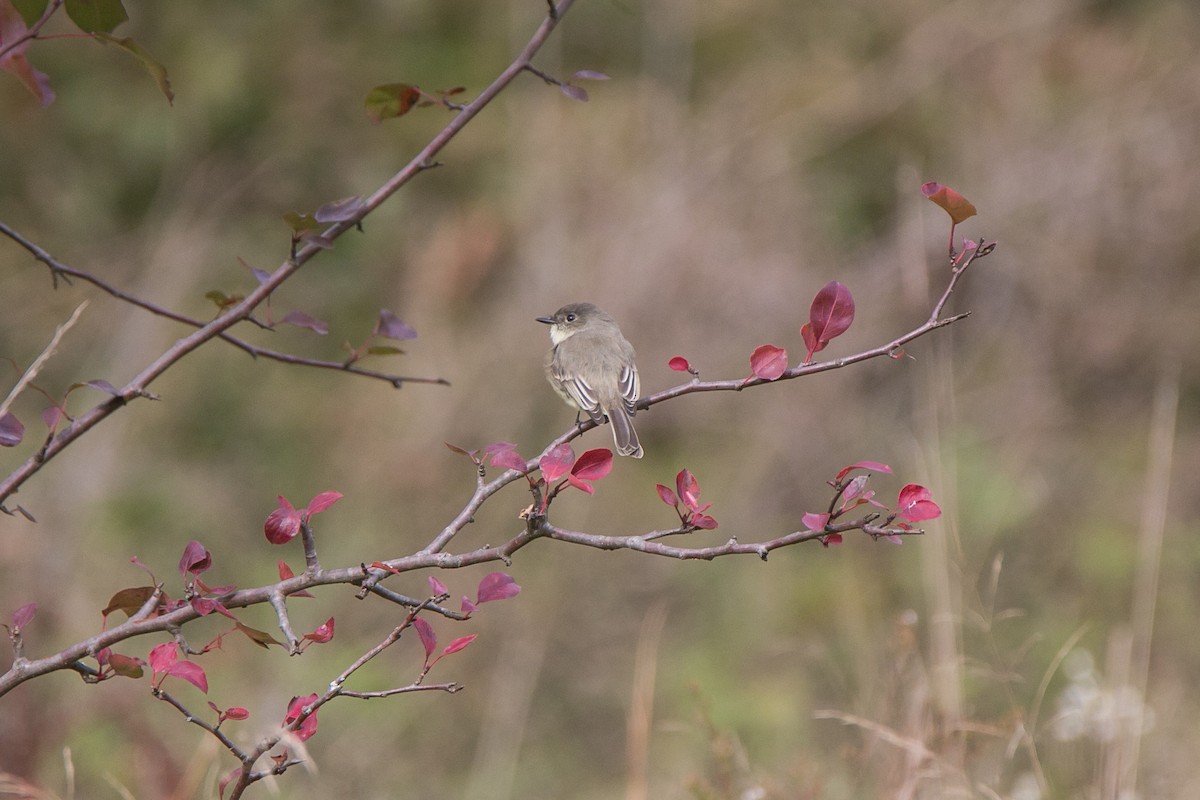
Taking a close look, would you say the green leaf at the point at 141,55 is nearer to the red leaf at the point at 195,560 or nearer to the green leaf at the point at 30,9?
the green leaf at the point at 30,9

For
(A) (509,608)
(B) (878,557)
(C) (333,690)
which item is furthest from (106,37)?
(B) (878,557)

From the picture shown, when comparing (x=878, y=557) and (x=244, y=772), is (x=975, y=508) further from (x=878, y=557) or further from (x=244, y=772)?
(x=244, y=772)

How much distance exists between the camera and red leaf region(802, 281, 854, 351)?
1911 millimetres

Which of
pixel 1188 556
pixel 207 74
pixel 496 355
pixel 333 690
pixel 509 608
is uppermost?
pixel 207 74

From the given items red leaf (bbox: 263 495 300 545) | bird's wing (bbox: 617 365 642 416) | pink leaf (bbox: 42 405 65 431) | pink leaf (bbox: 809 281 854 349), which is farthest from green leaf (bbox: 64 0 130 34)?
bird's wing (bbox: 617 365 642 416)

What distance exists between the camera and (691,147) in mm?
8500

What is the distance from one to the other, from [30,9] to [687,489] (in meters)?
1.23

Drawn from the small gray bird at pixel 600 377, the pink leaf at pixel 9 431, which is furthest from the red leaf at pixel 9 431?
the small gray bird at pixel 600 377

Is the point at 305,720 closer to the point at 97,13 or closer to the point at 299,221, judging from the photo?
the point at 299,221

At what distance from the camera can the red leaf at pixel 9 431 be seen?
1852mm

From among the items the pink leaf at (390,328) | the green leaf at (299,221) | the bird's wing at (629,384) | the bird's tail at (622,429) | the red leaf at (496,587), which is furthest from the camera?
the bird's wing at (629,384)

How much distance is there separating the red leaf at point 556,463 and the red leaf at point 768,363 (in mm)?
317

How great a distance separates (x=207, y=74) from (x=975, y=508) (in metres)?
5.89

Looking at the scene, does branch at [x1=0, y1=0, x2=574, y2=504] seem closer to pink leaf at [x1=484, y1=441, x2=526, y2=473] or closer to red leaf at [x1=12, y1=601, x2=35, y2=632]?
red leaf at [x1=12, y1=601, x2=35, y2=632]
